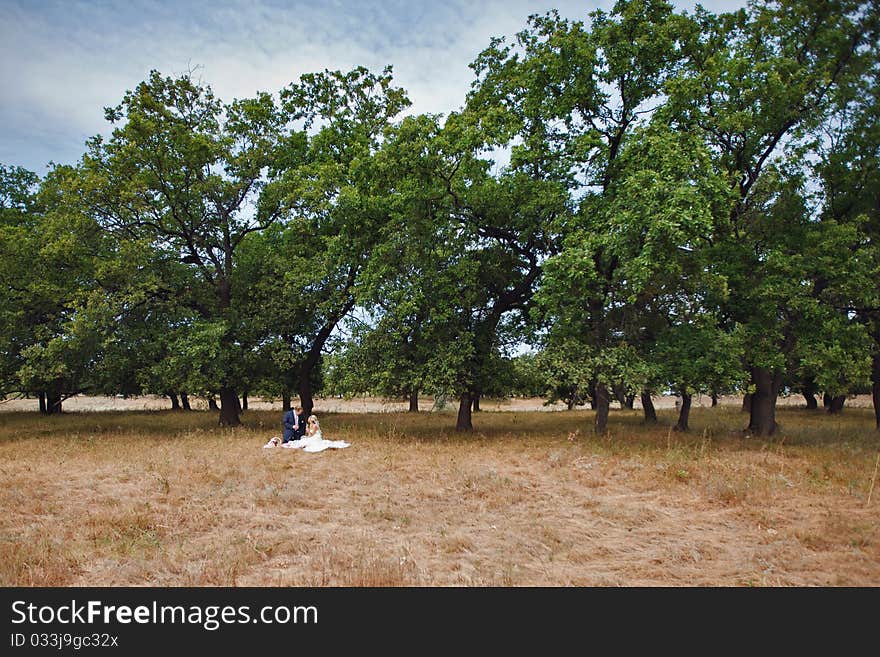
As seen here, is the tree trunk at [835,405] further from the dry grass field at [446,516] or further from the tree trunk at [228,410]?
the tree trunk at [228,410]

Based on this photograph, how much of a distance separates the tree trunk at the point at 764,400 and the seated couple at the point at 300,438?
15647 mm

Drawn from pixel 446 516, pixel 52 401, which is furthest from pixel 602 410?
pixel 52 401

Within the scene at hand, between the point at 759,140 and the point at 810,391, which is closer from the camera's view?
the point at 759,140

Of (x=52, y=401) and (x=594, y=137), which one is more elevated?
(x=594, y=137)

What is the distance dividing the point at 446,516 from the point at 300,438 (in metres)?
9.86

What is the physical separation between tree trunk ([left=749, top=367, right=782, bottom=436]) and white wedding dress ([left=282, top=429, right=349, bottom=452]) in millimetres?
15647

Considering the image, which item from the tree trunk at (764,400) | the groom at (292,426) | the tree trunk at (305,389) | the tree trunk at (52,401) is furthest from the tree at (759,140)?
the tree trunk at (52,401)

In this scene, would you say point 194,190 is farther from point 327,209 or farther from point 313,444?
point 313,444

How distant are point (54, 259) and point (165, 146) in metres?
7.01

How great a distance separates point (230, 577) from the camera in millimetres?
5797

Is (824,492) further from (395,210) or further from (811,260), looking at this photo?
(395,210)

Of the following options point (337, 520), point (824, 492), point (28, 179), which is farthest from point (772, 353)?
point (28, 179)

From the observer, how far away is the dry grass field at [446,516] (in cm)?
601

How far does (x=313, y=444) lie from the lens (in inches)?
619
